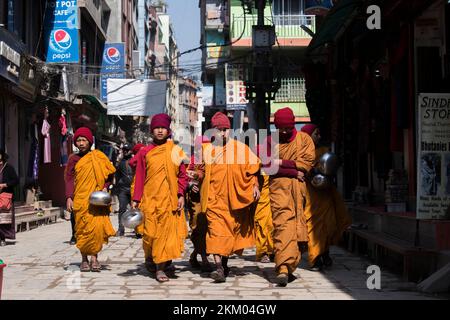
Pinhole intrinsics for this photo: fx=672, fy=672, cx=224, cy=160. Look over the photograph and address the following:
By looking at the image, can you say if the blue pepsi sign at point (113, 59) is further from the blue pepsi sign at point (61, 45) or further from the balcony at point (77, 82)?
the blue pepsi sign at point (61, 45)

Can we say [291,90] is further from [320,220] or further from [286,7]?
[320,220]

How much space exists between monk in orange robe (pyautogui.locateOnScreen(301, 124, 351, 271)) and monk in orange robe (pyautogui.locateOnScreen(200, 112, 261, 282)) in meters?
1.07

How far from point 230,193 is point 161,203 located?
817mm

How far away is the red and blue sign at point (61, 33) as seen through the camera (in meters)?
21.1

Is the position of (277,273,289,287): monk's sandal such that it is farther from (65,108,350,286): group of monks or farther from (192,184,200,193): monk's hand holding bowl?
(192,184,200,193): monk's hand holding bowl

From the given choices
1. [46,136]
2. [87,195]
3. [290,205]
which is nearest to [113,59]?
[46,136]

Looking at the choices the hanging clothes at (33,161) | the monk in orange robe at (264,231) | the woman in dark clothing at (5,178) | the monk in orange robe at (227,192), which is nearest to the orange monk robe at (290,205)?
the monk in orange robe at (227,192)

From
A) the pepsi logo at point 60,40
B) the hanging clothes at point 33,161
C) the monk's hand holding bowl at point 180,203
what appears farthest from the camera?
the pepsi logo at point 60,40

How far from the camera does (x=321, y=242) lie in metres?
8.78

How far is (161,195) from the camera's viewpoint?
25.9ft

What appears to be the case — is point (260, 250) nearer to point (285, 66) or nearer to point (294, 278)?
point (294, 278)

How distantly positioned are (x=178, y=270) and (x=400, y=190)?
3533 millimetres

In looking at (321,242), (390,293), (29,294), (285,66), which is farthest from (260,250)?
(285,66)
